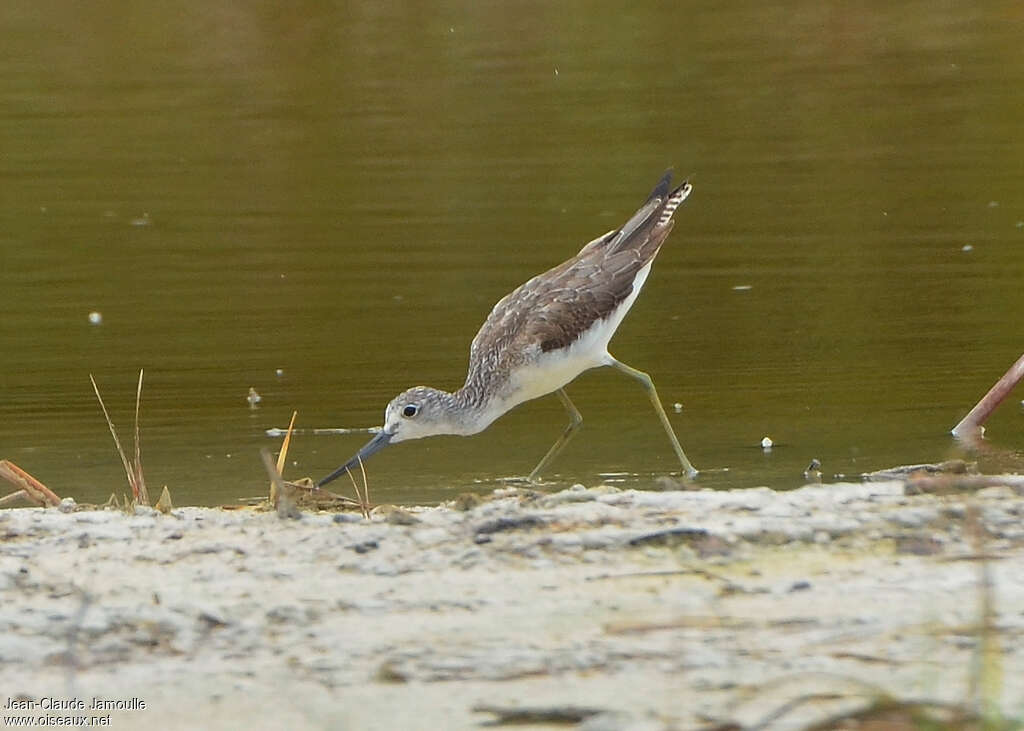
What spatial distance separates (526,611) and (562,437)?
3996 millimetres

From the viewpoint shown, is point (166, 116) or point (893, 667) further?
point (166, 116)

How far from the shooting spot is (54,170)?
16594 millimetres

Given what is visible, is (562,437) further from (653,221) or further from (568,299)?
(653,221)

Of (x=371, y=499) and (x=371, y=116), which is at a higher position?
(x=371, y=116)

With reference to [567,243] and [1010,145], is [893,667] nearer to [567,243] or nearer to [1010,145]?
[567,243]

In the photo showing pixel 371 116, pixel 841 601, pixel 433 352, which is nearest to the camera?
pixel 841 601

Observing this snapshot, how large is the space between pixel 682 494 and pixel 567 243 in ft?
23.7

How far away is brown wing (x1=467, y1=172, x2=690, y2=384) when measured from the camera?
8703 mm

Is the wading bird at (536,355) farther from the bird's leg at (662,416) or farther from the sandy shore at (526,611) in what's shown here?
the sandy shore at (526,611)

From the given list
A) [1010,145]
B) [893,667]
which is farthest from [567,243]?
[893,667]

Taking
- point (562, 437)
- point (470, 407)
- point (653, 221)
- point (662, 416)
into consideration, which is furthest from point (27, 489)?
point (653, 221)

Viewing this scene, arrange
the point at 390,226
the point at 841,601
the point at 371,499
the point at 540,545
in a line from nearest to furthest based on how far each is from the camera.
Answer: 1. the point at 841,601
2. the point at 540,545
3. the point at 371,499
4. the point at 390,226

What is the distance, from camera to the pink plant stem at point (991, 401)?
798cm

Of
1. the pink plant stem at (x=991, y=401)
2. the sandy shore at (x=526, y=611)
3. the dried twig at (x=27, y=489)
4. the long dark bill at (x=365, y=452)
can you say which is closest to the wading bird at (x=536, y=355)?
the long dark bill at (x=365, y=452)
